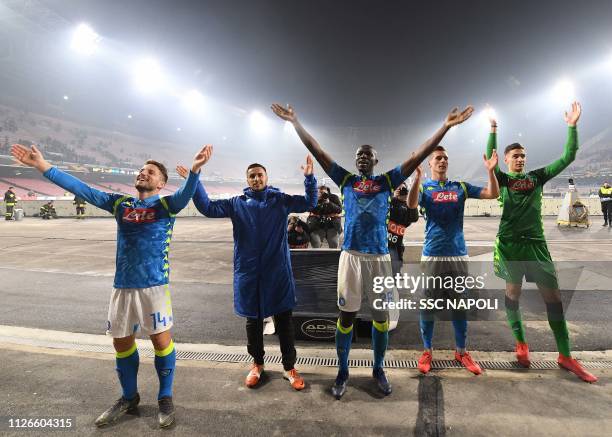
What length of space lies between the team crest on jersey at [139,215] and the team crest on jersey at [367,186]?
177 cm

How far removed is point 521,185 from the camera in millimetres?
3336

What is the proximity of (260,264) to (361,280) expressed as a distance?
0.92m

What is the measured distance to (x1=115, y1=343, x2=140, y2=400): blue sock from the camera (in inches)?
100.0

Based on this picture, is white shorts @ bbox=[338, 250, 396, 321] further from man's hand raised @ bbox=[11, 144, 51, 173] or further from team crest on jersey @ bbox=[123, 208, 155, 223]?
man's hand raised @ bbox=[11, 144, 51, 173]

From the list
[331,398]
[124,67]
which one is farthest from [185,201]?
[124,67]

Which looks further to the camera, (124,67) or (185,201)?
(124,67)

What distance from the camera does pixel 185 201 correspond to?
2572 mm

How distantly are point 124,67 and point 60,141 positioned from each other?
14.8 meters

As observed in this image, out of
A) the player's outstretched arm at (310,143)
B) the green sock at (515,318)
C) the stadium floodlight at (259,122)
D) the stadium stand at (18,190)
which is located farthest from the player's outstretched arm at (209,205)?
the stadium floodlight at (259,122)

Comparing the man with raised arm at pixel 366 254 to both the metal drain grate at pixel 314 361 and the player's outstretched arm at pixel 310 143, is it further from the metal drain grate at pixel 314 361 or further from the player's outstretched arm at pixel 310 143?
the metal drain grate at pixel 314 361

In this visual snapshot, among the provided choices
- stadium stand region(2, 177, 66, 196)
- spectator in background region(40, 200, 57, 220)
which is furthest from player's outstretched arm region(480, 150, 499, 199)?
stadium stand region(2, 177, 66, 196)

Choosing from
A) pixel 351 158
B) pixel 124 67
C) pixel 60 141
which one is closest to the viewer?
pixel 60 141

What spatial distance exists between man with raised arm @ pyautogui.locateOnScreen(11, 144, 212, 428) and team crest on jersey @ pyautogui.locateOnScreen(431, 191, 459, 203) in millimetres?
2303

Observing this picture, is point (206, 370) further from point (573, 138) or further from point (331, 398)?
point (573, 138)
